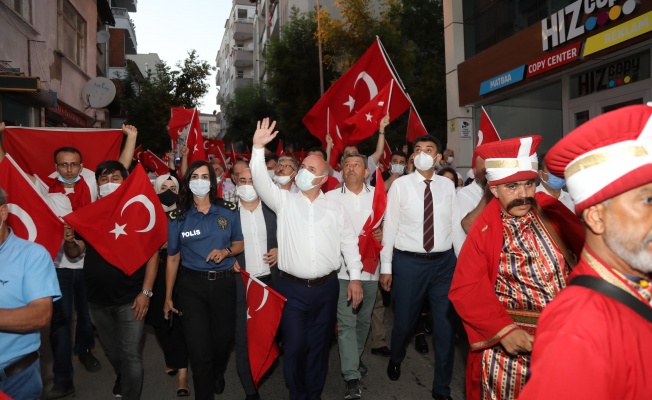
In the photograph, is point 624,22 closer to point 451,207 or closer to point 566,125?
point 566,125

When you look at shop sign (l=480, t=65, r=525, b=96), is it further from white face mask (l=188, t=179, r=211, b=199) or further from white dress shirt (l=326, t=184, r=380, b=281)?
white face mask (l=188, t=179, r=211, b=199)

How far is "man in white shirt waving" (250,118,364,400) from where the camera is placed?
4281mm

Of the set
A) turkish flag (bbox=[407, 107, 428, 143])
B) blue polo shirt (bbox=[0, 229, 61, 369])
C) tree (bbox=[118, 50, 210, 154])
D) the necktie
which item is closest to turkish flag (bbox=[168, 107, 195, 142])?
turkish flag (bbox=[407, 107, 428, 143])

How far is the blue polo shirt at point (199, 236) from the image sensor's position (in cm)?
435

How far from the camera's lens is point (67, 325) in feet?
15.7

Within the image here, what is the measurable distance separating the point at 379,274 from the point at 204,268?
1.92 m

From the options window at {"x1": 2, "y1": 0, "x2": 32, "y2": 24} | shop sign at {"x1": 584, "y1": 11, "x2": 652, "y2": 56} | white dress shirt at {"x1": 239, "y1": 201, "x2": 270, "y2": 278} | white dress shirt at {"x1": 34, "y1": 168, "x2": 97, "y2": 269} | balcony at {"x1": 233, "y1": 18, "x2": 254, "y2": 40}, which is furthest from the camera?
balcony at {"x1": 233, "y1": 18, "x2": 254, "y2": 40}

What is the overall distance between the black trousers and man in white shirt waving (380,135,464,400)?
1.52m

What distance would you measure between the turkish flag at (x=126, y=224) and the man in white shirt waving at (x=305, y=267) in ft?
3.50

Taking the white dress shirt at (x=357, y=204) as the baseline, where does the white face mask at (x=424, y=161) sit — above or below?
above

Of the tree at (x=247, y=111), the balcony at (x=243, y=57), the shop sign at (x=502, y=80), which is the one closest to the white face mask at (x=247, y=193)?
the shop sign at (x=502, y=80)

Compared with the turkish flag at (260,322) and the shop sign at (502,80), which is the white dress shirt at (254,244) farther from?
the shop sign at (502,80)

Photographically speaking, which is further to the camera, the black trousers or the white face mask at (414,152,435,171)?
the white face mask at (414,152,435,171)

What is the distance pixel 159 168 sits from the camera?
1031 centimetres
